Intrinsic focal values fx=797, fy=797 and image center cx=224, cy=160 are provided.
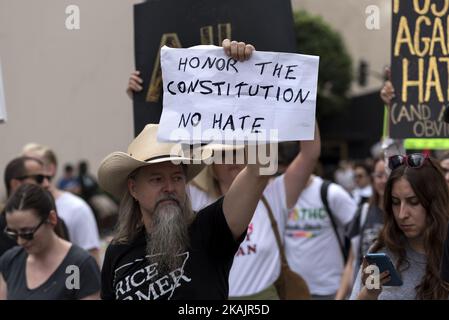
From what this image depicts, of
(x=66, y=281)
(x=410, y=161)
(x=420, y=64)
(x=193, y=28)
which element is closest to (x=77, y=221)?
(x=66, y=281)

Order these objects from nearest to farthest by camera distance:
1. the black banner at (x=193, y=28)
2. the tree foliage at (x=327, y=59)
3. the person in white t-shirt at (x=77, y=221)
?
the black banner at (x=193, y=28) → the person in white t-shirt at (x=77, y=221) → the tree foliage at (x=327, y=59)

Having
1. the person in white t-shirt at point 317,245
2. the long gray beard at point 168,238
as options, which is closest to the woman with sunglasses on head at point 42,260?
the long gray beard at point 168,238

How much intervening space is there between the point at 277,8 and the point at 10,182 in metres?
2.60

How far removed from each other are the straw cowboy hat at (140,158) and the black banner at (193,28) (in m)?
0.53

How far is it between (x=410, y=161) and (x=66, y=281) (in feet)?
6.22

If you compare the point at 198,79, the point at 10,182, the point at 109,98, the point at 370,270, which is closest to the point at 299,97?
the point at 198,79

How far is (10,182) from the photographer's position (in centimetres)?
570

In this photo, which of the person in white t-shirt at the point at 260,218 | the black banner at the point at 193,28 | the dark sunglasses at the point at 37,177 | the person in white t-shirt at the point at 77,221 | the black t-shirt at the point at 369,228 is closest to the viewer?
the black banner at the point at 193,28

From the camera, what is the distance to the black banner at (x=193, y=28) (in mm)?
4062

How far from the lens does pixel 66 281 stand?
13.9 feet

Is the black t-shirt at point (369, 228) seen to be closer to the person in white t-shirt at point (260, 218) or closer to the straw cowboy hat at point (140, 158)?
the person in white t-shirt at point (260, 218)

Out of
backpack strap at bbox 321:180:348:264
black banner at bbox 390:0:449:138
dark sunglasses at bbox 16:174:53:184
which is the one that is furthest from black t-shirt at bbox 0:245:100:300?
backpack strap at bbox 321:180:348:264

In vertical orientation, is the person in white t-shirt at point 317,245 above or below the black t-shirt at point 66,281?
below

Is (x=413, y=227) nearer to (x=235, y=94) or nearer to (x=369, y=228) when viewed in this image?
(x=235, y=94)
